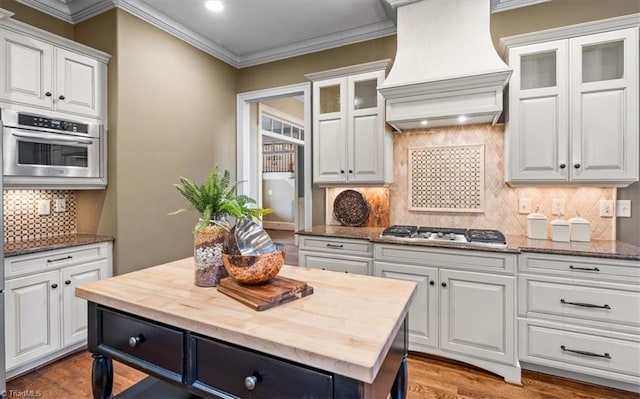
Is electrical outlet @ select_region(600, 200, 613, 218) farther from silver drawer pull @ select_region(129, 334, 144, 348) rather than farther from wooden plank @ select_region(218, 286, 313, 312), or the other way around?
silver drawer pull @ select_region(129, 334, 144, 348)

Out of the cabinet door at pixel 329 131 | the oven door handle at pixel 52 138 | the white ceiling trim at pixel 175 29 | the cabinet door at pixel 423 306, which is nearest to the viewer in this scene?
the oven door handle at pixel 52 138

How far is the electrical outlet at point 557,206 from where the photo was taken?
8.57ft

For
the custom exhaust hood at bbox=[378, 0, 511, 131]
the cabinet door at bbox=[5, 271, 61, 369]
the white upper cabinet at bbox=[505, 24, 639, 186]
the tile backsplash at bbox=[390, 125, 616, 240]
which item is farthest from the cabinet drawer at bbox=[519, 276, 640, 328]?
the cabinet door at bbox=[5, 271, 61, 369]

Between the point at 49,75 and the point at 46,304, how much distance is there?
1724 millimetres

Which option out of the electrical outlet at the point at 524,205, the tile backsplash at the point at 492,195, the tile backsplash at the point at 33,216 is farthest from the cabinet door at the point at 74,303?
the electrical outlet at the point at 524,205

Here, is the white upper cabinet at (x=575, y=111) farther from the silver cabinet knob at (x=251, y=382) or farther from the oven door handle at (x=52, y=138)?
the oven door handle at (x=52, y=138)

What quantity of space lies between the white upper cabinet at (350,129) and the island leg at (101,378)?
2.31 m

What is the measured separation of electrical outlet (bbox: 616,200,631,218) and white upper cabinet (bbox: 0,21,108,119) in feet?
13.9

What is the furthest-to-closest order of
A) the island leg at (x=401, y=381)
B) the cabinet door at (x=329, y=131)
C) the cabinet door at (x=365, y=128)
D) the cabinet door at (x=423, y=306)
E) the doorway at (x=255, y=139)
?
the doorway at (x=255, y=139) < the cabinet door at (x=329, y=131) < the cabinet door at (x=365, y=128) < the cabinet door at (x=423, y=306) < the island leg at (x=401, y=381)

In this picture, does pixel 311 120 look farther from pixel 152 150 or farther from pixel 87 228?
pixel 87 228

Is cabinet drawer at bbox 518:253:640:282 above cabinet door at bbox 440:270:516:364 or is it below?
above

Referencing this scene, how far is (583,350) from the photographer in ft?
7.00

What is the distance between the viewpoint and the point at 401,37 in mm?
2738

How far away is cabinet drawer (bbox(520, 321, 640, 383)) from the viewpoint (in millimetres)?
2047
